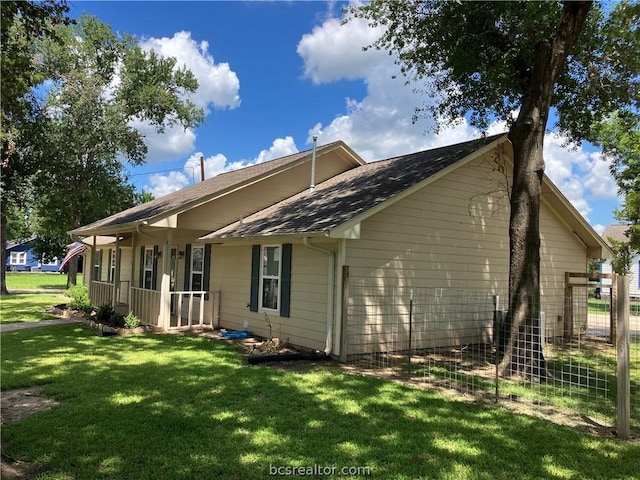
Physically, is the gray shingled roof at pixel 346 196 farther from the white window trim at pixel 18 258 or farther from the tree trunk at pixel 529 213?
the white window trim at pixel 18 258

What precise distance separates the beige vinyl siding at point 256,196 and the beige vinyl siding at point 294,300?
3.20 ft

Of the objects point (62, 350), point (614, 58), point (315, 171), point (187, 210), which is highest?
point (614, 58)

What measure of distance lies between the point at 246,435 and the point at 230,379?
93.1 inches

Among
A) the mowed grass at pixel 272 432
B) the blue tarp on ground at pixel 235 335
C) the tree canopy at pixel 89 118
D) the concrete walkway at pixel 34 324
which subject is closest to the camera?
the mowed grass at pixel 272 432

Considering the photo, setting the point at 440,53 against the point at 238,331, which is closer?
the point at 440,53

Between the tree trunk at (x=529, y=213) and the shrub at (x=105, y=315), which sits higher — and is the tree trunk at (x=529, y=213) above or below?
above

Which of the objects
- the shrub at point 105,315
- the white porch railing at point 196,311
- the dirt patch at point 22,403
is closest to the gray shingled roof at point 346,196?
the white porch railing at point 196,311

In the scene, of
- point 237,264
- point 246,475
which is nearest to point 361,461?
point 246,475

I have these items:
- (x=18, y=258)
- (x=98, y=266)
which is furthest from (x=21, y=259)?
(x=98, y=266)

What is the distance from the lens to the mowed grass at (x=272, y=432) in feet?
13.4

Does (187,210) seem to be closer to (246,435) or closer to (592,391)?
(246,435)

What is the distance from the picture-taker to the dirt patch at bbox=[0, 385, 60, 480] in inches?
152

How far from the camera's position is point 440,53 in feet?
34.0
